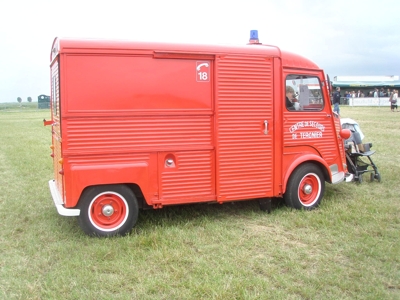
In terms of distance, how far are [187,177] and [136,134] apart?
92 cm

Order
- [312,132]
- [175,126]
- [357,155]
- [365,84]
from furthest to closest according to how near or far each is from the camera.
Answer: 1. [365,84]
2. [357,155]
3. [312,132]
4. [175,126]

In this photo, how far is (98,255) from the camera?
479 centimetres

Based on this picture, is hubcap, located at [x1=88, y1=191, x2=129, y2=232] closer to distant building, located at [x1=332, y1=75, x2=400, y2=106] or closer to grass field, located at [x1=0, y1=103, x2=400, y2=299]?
grass field, located at [x1=0, y1=103, x2=400, y2=299]

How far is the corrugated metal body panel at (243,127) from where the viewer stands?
584 cm

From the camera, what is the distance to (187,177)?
572cm

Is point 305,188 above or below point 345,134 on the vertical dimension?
below

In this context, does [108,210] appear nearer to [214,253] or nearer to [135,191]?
[135,191]

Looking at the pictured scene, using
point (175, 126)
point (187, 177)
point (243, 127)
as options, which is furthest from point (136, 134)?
point (243, 127)

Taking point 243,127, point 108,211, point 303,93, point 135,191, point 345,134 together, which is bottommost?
point 108,211

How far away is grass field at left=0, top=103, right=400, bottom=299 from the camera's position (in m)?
4.04

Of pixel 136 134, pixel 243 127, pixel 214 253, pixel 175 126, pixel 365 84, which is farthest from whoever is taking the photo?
pixel 365 84

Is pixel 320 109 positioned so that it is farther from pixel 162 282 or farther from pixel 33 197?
pixel 33 197

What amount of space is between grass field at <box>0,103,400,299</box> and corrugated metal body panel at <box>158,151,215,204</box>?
1.43 ft

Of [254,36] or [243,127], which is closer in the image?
[243,127]
